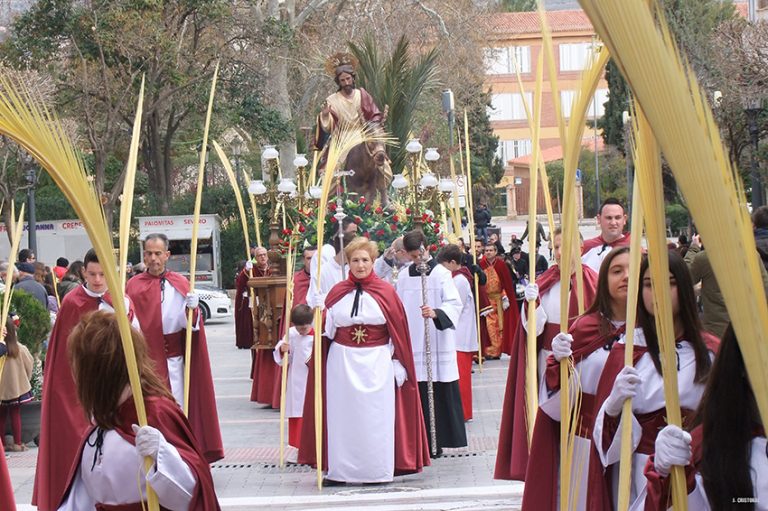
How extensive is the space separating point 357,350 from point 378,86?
11.8m

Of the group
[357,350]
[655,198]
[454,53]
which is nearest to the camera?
[655,198]

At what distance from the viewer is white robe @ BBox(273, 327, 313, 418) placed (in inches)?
453

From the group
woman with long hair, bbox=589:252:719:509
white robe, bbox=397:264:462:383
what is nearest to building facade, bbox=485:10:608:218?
white robe, bbox=397:264:462:383

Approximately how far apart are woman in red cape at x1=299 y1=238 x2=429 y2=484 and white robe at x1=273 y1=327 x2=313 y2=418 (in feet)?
5.78

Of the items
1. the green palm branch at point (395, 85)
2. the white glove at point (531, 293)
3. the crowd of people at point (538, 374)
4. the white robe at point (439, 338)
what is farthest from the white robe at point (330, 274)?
the green palm branch at point (395, 85)

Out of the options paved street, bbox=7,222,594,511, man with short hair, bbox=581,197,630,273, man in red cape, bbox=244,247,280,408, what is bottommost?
paved street, bbox=7,222,594,511

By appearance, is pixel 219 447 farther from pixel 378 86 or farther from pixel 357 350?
pixel 378 86

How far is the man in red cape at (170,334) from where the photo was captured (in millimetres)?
8609

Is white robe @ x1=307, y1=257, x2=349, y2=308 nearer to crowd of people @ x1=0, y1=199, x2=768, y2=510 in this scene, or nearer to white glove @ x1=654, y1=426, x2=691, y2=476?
crowd of people @ x1=0, y1=199, x2=768, y2=510

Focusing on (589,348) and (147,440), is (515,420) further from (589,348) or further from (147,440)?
(147,440)

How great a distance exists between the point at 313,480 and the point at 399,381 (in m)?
1.06

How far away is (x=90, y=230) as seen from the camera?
3854 millimetres

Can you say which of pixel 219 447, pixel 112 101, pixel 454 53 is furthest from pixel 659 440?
pixel 454 53

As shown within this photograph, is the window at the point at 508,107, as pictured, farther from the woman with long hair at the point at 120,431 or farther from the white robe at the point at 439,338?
the woman with long hair at the point at 120,431
